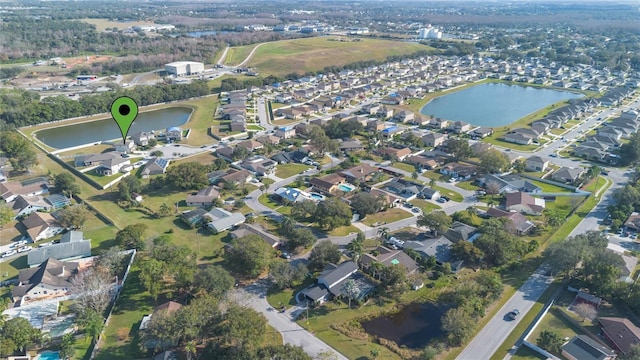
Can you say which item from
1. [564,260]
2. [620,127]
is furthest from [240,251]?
[620,127]

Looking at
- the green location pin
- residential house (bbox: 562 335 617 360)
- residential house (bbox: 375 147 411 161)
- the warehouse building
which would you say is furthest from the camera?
the warehouse building

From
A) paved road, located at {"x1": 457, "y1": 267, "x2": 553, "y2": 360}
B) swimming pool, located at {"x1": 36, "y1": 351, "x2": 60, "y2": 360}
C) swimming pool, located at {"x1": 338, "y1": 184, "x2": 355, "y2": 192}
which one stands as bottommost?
paved road, located at {"x1": 457, "y1": 267, "x2": 553, "y2": 360}

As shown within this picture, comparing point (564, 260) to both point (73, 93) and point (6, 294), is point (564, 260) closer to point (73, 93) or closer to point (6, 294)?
point (6, 294)

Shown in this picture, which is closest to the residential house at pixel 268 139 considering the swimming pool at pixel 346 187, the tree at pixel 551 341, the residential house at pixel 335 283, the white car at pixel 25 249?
the swimming pool at pixel 346 187

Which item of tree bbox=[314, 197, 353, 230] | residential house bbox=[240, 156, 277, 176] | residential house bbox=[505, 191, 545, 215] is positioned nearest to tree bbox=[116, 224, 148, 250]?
tree bbox=[314, 197, 353, 230]

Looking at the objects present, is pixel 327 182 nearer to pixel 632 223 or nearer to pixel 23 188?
pixel 632 223

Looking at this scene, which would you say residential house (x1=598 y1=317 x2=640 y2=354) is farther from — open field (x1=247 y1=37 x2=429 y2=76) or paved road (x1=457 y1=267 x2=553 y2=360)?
open field (x1=247 y1=37 x2=429 y2=76)
